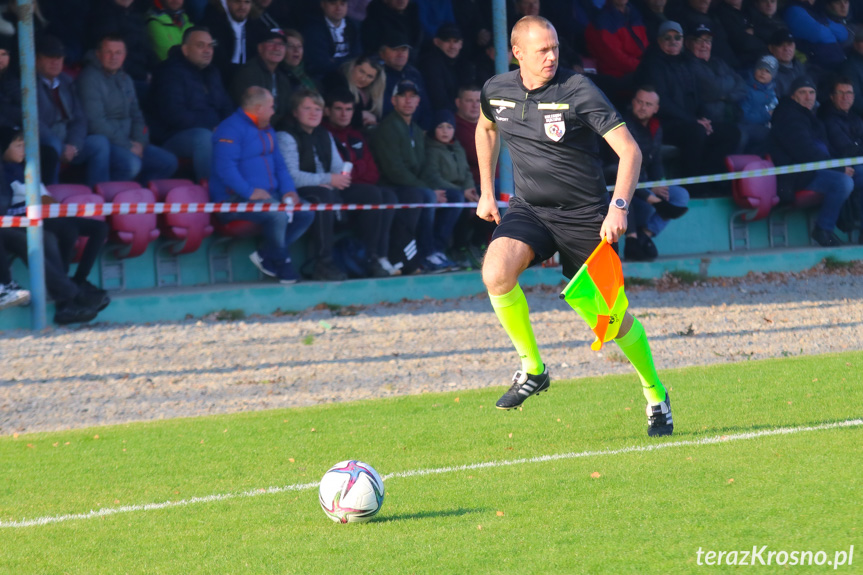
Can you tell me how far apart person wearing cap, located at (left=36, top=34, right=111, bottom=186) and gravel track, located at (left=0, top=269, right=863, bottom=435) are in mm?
1654

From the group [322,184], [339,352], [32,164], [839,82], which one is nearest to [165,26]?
[322,184]

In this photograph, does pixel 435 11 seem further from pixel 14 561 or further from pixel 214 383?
pixel 14 561

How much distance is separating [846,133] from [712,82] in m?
2.07

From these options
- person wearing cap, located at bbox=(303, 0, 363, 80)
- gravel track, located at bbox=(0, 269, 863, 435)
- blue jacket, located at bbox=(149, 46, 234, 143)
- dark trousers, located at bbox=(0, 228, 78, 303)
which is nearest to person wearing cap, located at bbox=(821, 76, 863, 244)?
gravel track, located at bbox=(0, 269, 863, 435)

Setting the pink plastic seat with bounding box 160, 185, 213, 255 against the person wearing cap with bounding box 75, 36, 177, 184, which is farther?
the pink plastic seat with bounding box 160, 185, 213, 255

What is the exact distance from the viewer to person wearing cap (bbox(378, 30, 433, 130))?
1241 cm

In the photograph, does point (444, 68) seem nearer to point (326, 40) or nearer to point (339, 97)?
point (326, 40)

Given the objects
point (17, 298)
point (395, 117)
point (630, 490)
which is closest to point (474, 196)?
point (395, 117)

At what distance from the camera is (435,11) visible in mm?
14062

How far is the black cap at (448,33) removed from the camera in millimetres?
13016

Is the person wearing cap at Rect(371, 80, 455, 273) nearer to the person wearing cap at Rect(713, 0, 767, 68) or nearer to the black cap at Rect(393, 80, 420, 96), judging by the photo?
the black cap at Rect(393, 80, 420, 96)

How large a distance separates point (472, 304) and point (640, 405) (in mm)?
4961

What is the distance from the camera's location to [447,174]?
1242 cm

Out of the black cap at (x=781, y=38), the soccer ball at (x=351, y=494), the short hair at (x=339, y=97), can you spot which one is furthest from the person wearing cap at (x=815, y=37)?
the soccer ball at (x=351, y=494)
